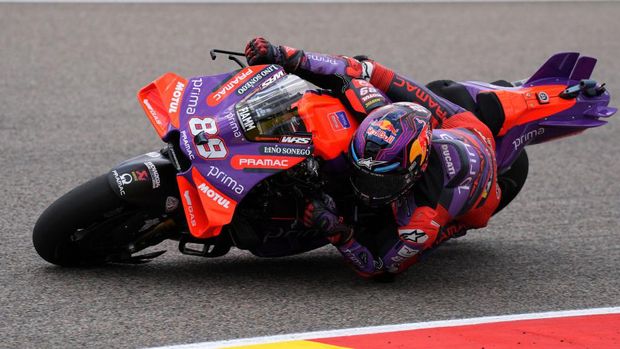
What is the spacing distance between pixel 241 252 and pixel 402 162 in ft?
4.49

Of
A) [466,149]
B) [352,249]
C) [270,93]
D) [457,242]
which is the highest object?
[270,93]

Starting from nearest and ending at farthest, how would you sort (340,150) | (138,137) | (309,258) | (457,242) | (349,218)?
1. (340,150)
2. (349,218)
3. (309,258)
4. (457,242)
5. (138,137)

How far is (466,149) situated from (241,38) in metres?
6.69

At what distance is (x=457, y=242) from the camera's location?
267 inches

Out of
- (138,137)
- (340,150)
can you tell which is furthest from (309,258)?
(138,137)

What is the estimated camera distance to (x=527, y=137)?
6320mm

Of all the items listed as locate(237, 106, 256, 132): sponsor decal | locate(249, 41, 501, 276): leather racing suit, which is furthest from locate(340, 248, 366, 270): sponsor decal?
locate(237, 106, 256, 132): sponsor decal

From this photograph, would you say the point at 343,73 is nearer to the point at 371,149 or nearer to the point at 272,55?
the point at 272,55

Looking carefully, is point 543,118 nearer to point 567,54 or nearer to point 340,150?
point 567,54

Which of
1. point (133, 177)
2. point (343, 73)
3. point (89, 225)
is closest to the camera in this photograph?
point (133, 177)

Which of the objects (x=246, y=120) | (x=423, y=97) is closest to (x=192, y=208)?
(x=246, y=120)

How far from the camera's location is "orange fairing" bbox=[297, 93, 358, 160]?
5.41 meters

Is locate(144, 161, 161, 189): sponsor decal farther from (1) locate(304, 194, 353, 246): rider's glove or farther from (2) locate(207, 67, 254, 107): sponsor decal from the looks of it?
(1) locate(304, 194, 353, 246): rider's glove

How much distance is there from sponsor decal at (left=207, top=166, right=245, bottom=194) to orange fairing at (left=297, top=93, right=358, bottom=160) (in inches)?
17.4
